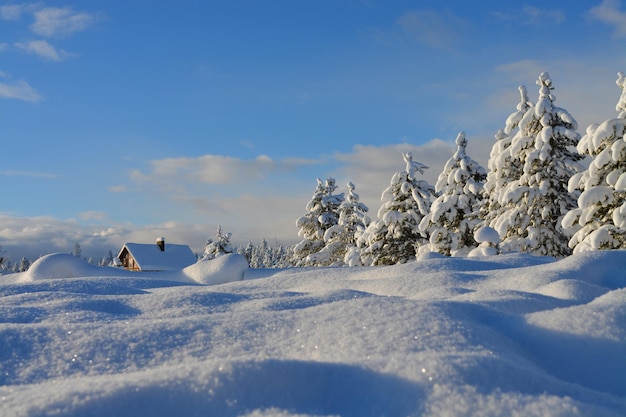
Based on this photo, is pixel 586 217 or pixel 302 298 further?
pixel 586 217

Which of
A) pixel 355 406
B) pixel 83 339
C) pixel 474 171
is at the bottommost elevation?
pixel 355 406

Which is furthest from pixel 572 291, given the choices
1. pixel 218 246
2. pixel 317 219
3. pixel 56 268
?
pixel 218 246

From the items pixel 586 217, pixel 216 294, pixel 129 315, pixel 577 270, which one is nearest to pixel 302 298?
pixel 216 294

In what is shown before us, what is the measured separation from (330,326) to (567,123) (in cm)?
2032

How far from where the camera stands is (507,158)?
70.3 feet

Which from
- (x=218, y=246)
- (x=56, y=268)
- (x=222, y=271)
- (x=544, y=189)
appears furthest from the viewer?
(x=218, y=246)

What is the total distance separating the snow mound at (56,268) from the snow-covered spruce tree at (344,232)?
2170 centimetres

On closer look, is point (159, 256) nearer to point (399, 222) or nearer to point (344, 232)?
point (344, 232)

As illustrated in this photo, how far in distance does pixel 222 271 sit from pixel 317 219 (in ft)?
79.8

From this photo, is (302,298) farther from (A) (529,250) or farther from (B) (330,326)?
(A) (529,250)

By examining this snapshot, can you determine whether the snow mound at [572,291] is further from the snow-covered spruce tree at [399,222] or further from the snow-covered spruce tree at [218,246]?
the snow-covered spruce tree at [218,246]

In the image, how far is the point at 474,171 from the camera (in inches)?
904

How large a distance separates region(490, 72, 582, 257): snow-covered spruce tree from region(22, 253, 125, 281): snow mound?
1533cm

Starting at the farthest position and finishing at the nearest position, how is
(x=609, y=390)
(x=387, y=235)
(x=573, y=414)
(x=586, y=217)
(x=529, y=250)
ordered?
(x=387, y=235), (x=529, y=250), (x=586, y=217), (x=609, y=390), (x=573, y=414)
